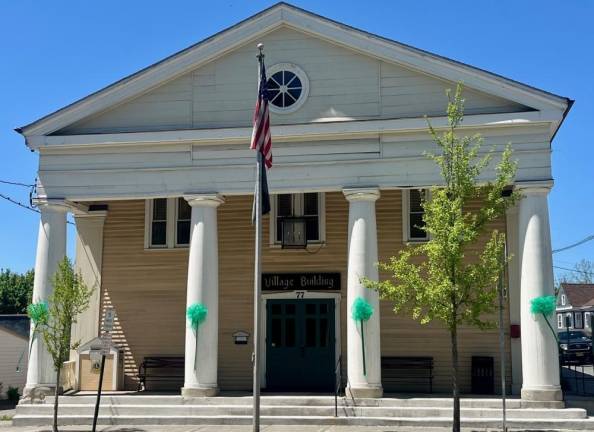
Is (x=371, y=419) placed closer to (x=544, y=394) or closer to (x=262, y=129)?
(x=544, y=394)

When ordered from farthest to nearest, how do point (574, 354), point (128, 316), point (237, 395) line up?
point (574, 354) → point (128, 316) → point (237, 395)

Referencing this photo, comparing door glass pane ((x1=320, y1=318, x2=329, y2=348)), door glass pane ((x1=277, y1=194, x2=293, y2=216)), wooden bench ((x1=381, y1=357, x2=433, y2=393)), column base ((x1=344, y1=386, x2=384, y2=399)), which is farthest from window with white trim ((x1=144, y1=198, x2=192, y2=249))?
column base ((x1=344, y1=386, x2=384, y2=399))

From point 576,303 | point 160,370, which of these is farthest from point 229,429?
point 576,303

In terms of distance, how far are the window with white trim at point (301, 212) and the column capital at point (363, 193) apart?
9.26 ft

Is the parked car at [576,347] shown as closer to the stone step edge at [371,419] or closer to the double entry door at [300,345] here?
the double entry door at [300,345]

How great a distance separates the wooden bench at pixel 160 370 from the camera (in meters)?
19.5

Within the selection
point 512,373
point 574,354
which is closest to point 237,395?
point 512,373

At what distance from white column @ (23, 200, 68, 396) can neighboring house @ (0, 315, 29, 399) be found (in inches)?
412

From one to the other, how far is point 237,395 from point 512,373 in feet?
22.5

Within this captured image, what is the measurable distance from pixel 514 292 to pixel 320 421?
6313mm

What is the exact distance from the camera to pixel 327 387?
18906mm

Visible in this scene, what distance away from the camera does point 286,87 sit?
1733cm

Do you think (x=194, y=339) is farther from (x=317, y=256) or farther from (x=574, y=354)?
(x=574, y=354)

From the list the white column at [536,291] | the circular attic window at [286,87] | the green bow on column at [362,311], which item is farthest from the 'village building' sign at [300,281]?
the white column at [536,291]
